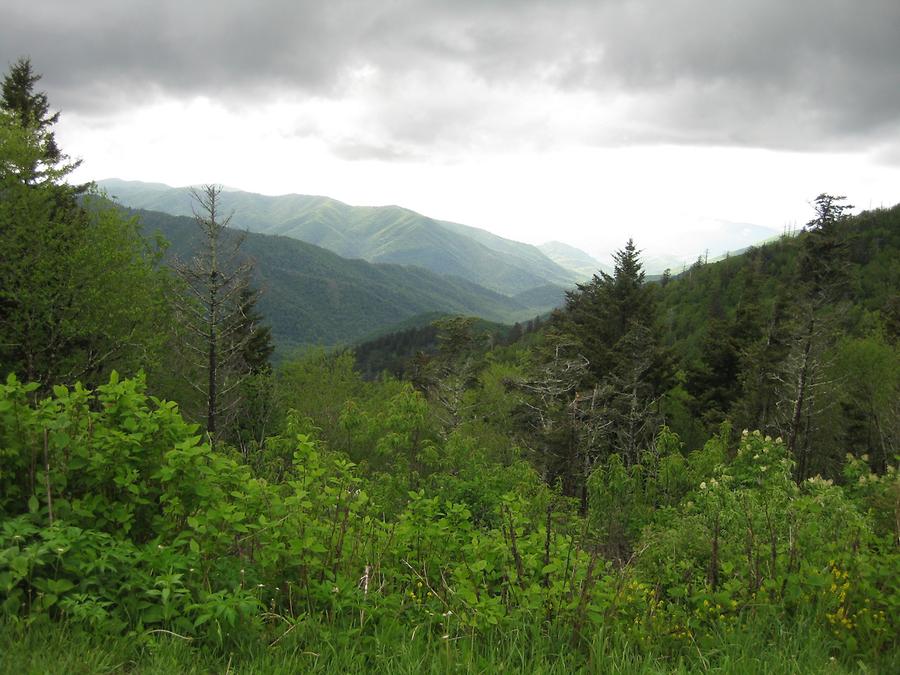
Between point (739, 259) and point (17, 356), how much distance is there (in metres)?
85.5

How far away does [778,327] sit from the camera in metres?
31.0

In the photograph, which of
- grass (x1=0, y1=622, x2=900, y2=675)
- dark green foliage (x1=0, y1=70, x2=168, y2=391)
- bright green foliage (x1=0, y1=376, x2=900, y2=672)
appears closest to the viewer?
grass (x1=0, y1=622, x2=900, y2=675)

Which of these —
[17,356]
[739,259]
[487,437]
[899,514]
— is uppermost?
[739,259]

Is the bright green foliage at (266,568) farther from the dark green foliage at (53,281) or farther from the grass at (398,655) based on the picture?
the dark green foliage at (53,281)

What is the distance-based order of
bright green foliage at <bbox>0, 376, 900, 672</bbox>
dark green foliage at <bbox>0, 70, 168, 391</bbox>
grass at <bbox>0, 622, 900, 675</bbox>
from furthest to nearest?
1. dark green foliage at <bbox>0, 70, 168, 391</bbox>
2. bright green foliage at <bbox>0, 376, 900, 672</bbox>
3. grass at <bbox>0, 622, 900, 675</bbox>

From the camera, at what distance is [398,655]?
117 inches

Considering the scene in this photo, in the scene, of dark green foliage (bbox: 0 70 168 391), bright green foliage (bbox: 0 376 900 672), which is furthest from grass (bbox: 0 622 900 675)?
dark green foliage (bbox: 0 70 168 391)

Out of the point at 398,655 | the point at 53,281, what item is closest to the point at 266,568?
the point at 398,655

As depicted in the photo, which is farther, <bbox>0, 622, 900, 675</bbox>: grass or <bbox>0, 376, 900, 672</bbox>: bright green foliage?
<bbox>0, 376, 900, 672</bbox>: bright green foliage

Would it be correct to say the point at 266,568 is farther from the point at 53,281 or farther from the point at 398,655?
the point at 53,281

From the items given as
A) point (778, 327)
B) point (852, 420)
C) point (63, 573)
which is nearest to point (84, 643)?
point (63, 573)

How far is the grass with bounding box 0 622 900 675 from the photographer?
2.64 metres

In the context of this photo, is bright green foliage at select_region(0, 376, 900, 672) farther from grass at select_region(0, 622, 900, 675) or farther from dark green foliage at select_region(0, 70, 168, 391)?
dark green foliage at select_region(0, 70, 168, 391)

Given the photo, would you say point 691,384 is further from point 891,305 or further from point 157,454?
point 157,454
